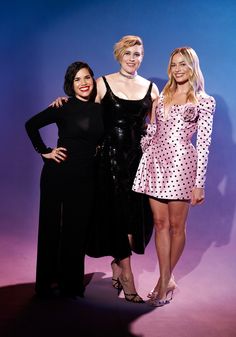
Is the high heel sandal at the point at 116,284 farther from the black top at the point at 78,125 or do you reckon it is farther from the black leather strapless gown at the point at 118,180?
the black top at the point at 78,125

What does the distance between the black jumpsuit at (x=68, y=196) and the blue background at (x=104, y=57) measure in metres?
1.58

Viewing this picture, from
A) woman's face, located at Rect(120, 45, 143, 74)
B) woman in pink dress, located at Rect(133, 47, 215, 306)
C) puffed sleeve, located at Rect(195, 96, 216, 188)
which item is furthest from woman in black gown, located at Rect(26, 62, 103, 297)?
puffed sleeve, located at Rect(195, 96, 216, 188)

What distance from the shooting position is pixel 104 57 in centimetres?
485

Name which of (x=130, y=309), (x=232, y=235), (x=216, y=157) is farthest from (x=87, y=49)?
(x=130, y=309)

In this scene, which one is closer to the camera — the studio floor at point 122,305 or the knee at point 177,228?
the studio floor at point 122,305

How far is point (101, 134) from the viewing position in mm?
3236

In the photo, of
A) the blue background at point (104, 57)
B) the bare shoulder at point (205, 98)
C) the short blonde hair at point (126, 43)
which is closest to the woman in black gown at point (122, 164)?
the short blonde hair at point (126, 43)

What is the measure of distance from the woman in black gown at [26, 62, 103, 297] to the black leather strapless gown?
0.09 m

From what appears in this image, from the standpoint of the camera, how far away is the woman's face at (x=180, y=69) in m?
3.10

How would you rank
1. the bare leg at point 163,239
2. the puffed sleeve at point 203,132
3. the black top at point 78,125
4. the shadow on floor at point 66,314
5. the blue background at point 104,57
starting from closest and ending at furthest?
the shadow on floor at point 66,314
the puffed sleeve at point 203,132
the black top at point 78,125
the bare leg at point 163,239
the blue background at point 104,57

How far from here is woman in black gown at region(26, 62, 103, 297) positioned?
10.5 feet

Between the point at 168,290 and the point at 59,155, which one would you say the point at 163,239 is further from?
the point at 59,155

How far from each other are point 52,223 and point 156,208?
2.23 ft

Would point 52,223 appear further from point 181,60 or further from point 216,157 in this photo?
point 216,157
